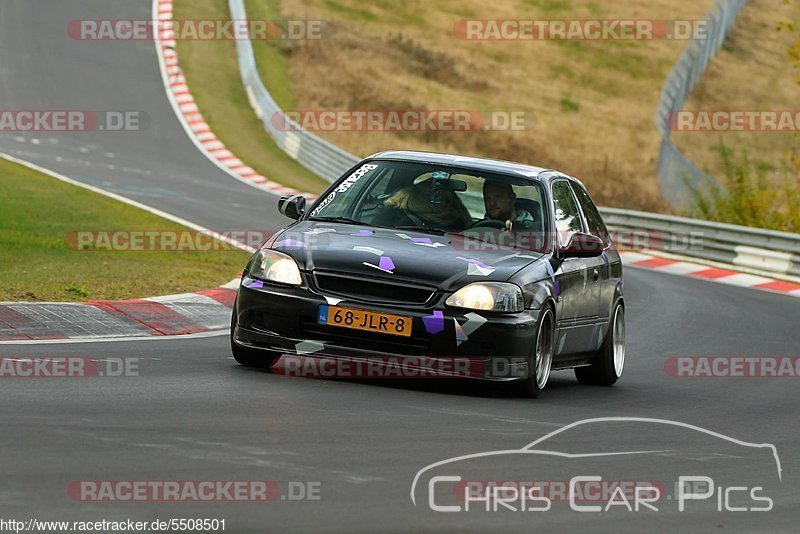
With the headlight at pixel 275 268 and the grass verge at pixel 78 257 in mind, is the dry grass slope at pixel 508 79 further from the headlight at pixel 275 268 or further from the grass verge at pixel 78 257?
the headlight at pixel 275 268

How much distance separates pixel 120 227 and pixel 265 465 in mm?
13032

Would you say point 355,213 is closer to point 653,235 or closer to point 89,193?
point 89,193

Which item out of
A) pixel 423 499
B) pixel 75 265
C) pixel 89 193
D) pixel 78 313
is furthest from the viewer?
pixel 89 193

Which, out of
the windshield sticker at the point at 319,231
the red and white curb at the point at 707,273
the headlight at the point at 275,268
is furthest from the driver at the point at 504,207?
the red and white curb at the point at 707,273

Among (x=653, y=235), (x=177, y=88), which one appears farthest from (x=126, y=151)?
(x=653, y=235)

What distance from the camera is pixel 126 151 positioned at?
102ft

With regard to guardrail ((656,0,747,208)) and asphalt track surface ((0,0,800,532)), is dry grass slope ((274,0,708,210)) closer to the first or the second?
guardrail ((656,0,747,208))

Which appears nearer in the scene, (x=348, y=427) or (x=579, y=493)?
(x=579, y=493)

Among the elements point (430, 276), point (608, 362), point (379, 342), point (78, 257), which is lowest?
point (78, 257)

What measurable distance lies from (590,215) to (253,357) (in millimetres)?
3116

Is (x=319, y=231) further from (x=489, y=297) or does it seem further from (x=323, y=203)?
(x=489, y=297)

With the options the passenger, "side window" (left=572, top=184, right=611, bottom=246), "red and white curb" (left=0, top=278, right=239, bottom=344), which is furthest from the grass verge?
"side window" (left=572, top=184, right=611, bottom=246)

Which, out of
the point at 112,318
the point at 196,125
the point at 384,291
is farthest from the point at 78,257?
the point at 196,125

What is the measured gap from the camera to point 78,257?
51.9 feet
